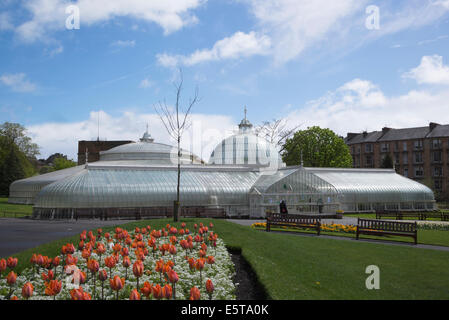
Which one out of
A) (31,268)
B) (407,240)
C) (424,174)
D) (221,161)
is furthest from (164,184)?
(424,174)

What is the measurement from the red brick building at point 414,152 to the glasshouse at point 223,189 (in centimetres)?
3274

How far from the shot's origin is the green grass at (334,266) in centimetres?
938

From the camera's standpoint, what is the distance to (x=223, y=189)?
38.3 m

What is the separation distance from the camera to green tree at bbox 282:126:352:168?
60.6m

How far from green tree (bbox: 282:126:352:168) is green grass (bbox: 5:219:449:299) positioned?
4331 cm

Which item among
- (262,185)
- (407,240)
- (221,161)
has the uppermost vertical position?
(221,161)

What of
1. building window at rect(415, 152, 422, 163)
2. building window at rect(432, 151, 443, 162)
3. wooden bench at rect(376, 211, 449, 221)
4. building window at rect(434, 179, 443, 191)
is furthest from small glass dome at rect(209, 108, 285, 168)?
building window at rect(415, 152, 422, 163)

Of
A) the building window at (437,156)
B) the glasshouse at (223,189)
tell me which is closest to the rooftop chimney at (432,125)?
the building window at (437,156)

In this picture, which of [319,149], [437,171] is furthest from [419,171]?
[319,149]

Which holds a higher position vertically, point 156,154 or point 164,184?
point 156,154

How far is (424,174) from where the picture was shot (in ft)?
261
